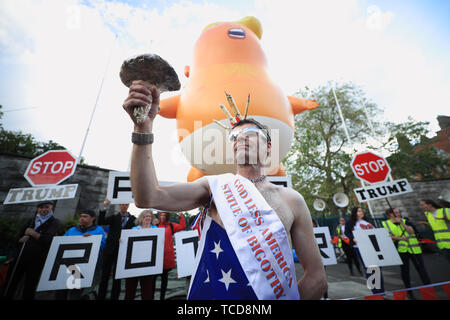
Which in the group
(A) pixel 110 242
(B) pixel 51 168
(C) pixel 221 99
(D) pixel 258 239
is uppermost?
(C) pixel 221 99

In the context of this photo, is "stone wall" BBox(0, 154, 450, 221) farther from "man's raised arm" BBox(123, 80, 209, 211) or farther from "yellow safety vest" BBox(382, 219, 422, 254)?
"yellow safety vest" BBox(382, 219, 422, 254)

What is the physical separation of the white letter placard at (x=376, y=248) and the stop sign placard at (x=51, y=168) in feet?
17.9

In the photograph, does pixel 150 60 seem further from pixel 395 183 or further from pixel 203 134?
pixel 395 183

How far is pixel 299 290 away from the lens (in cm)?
121

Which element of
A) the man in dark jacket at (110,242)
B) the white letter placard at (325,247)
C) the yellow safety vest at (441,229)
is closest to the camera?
the white letter placard at (325,247)

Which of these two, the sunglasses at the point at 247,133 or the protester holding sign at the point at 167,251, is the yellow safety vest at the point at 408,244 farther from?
the protester holding sign at the point at 167,251

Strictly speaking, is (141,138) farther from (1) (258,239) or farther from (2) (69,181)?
(2) (69,181)

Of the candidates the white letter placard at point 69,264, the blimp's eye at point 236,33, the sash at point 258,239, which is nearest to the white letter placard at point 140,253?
the white letter placard at point 69,264

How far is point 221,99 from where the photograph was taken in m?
3.47

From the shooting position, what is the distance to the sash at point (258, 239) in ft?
3.64

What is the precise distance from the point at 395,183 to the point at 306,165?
31.9ft

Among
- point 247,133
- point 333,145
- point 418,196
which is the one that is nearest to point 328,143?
point 333,145

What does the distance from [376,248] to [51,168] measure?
6.20 meters
